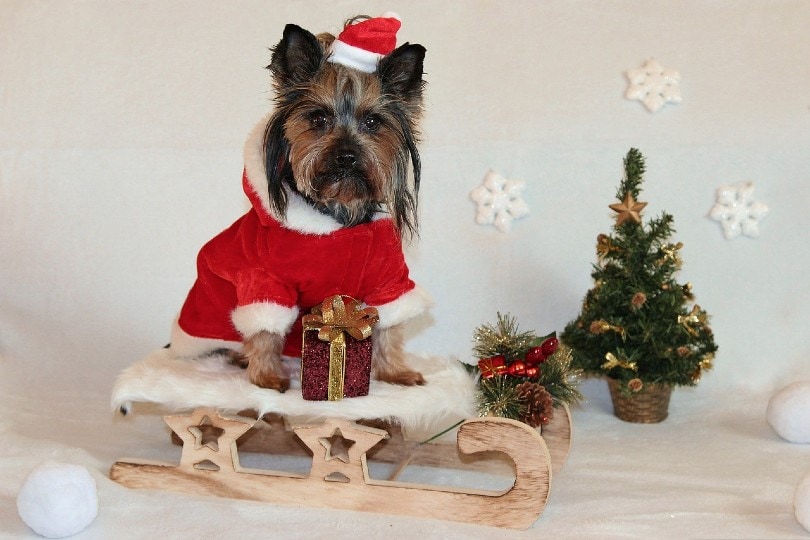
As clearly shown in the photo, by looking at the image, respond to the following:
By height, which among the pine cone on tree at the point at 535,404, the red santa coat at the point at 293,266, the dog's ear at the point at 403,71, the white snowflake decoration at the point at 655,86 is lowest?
the pine cone on tree at the point at 535,404

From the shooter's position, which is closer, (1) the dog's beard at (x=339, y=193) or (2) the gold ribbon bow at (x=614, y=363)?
(1) the dog's beard at (x=339, y=193)

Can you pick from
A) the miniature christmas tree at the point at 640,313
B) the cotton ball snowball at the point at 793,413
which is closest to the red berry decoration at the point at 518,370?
the miniature christmas tree at the point at 640,313

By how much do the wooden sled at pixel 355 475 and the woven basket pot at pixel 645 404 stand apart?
689mm

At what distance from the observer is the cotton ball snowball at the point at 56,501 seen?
2209 millimetres

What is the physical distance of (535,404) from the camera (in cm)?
235

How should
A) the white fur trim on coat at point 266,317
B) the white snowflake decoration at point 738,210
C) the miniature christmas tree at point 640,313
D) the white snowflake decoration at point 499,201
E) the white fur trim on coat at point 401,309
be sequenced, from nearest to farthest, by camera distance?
the white fur trim on coat at point 266,317, the white fur trim on coat at point 401,309, the miniature christmas tree at point 640,313, the white snowflake decoration at point 738,210, the white snowflake decoration at point 499,201

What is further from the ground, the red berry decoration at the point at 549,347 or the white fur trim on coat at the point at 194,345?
the red berry decoration at the point at 549,347

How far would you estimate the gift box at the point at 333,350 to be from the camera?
2.43 meters

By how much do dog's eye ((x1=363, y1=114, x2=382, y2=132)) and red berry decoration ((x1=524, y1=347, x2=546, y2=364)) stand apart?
0.67 m

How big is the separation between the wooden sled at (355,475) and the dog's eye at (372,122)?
0.71m

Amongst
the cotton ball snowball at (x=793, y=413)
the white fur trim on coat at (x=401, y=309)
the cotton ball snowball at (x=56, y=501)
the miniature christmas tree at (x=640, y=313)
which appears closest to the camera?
the cotton ball snowball at (x=56, y=501)

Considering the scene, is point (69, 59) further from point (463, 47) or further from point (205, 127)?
point (463, 47)

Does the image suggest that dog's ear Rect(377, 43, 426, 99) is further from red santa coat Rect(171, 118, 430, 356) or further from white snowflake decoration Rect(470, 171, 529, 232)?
white snowflake decoration Rect(470, 171, 529, 232)

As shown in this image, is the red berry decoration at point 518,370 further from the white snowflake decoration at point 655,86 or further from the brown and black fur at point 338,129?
the white snowflake decoration at point 655,86
